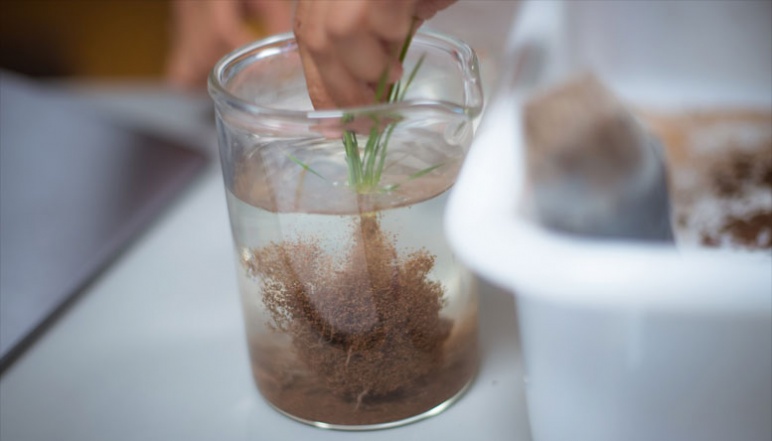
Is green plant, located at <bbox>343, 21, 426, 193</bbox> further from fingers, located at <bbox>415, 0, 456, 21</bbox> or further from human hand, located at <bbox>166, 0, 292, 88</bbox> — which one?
human hand, located at <bbox>166, 0, 292, 88</bbox>

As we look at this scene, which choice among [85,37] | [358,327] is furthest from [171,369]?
[85,37]

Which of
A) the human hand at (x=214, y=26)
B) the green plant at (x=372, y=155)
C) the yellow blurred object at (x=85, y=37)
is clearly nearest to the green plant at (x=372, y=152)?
the green plant at (x=372, y=155)

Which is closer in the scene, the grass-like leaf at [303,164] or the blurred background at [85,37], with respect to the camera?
the grass-like leaf at [303,164]

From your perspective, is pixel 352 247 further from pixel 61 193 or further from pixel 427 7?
pixel 61 193

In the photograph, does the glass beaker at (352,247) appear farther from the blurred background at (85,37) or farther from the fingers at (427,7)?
the blurred background at (85,37)

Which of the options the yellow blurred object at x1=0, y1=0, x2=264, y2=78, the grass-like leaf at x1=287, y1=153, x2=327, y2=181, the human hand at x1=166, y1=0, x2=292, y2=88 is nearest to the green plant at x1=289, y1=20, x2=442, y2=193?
the grass-like leaf at x1=287, y1=153, x2=327, y2=181

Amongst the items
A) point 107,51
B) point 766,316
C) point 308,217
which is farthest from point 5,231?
point 107,51

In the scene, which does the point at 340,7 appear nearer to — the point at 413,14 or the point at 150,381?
the point at 413,14
